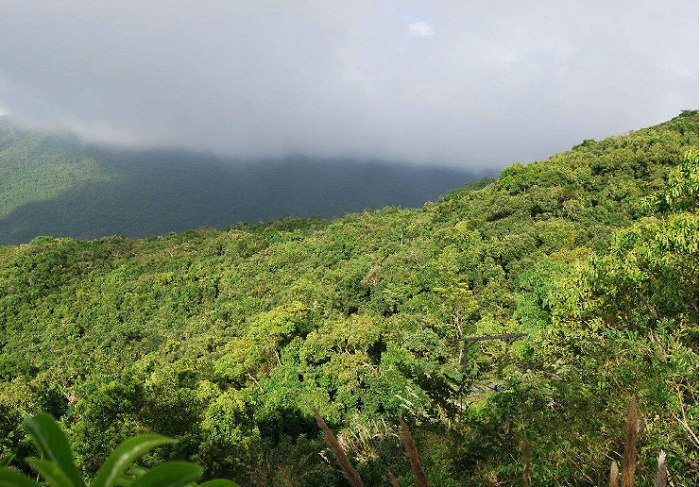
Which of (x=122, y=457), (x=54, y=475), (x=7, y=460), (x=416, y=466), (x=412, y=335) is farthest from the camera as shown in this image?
(x=412, y=335)

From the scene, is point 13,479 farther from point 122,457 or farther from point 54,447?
point 122,457

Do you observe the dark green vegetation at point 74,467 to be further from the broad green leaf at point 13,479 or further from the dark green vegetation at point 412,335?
the dark green vegetation at point 412,335

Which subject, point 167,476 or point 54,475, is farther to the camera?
point 167,476

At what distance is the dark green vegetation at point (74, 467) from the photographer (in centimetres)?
73

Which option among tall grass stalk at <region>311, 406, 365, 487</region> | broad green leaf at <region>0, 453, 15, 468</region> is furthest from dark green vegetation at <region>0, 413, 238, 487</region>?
tall grass stalk at <region>311, 406, 365, 487</region>

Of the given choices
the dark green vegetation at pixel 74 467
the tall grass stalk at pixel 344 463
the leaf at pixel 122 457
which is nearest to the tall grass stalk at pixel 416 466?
the tall grass stalk at pixel 344 463

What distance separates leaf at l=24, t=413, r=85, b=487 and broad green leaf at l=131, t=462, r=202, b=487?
0.39 feet

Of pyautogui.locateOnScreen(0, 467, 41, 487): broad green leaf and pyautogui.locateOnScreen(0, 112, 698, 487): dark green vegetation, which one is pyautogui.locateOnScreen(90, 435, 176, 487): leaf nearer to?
pyautogui.locateOnScreen(0, 467, 41, 487): broad green leaf

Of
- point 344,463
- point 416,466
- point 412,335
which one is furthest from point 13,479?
point 412,335

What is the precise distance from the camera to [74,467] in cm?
80

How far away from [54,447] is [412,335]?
52.1 feet

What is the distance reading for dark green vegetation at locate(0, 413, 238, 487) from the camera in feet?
2.41

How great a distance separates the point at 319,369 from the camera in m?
17.9

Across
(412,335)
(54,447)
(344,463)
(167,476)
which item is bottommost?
(412,335)
